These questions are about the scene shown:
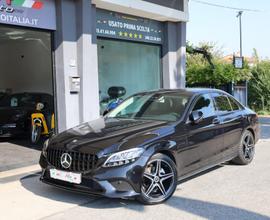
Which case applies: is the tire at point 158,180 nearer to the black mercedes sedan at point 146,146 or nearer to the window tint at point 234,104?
the black mercedes sedan at point 146,146

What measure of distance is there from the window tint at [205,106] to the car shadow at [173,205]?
1.55m

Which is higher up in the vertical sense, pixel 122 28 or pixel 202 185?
pixel 122 28

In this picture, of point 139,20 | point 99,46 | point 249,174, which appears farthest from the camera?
point 139,20

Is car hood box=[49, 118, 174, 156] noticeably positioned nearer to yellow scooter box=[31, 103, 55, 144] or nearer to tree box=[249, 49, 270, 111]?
yellow scooter box=[31, 103, 55, 144]

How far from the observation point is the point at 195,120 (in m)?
6.43

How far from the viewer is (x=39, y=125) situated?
11086mm

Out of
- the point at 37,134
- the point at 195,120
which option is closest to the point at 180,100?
the point at 195,120

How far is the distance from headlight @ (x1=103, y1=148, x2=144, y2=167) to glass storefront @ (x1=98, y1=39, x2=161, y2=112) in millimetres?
6891

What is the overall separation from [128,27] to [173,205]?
25.8ft

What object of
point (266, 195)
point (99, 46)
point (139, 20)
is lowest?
point (266, 195)

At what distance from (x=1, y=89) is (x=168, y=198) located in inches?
584

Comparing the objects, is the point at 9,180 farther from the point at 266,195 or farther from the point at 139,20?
the point at 139,20

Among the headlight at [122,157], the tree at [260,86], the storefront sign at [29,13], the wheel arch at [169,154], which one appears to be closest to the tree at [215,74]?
the tree at [260,86]

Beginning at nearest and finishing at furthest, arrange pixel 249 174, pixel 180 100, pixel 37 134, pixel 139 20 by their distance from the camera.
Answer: pixel 180 100 → pixel 249 174 → pixel 37 134 → pixel 139 20
